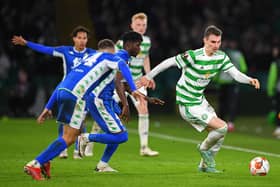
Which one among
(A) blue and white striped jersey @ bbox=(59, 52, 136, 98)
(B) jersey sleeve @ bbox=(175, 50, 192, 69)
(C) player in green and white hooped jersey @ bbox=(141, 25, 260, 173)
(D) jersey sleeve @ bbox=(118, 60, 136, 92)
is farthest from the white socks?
(D) jersey sleeve @ bbox=(118, 60, 136, 92)

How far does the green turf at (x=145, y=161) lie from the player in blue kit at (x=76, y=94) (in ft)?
1.02

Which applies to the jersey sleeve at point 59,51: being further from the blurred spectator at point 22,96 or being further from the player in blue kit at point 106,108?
the blurred spectator at point 22,96

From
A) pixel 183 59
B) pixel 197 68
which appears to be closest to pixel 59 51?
pixel 183 59

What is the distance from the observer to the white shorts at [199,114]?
1445 centimetres

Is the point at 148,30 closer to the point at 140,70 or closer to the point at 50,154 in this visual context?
the point at 140,70

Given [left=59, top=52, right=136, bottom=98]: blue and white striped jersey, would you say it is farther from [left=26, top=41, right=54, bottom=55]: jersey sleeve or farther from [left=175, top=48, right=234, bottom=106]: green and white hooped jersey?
[left=26, top=41, right=54, bottom=55]: jersey sleeve

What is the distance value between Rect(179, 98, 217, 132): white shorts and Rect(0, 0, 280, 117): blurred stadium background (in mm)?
12996

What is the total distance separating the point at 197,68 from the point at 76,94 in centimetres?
238

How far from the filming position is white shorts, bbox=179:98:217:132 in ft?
47.4

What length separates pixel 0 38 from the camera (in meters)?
29.4

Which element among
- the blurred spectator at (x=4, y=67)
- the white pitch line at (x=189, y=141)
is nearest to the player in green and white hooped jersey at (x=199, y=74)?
the white pitch line at (x=189, y=141)

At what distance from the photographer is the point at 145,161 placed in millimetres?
16219

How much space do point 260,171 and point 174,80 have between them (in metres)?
16.2

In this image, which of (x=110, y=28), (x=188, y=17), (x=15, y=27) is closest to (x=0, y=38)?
(x=15, y=27)
